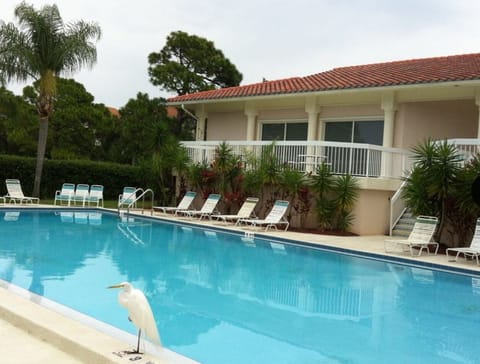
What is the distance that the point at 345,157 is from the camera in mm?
16453

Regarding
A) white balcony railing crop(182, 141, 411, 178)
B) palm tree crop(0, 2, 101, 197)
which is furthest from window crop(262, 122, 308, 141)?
palm tree crop(0, 2, 101, 197)

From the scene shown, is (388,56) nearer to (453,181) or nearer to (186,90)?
(186,90)

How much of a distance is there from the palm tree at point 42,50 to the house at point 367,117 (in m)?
4.94

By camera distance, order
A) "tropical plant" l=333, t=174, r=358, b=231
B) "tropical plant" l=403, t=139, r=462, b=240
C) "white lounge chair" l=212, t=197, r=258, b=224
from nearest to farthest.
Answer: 1. "tropical plant" l=403, t=139, r=462, b=240
2. "tropical plant" l=333, t=174, r=358, b=231
3. "white lounge chair" l=212, t=197, r=258, b=224

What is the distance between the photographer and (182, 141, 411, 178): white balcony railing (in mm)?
16172

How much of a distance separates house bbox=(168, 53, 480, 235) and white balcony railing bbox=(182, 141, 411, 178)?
0.11 feet

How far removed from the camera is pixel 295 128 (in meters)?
A: 21.4

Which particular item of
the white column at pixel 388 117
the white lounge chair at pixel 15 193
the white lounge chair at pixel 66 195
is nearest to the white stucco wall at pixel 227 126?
the white lounge chair at pixel 66 195

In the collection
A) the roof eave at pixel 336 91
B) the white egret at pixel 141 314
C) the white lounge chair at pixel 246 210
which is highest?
the roof eave at pixel 336 91

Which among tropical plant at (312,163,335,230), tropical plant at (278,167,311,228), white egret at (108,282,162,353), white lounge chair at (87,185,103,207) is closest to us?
white egret at (108,282,162,353)

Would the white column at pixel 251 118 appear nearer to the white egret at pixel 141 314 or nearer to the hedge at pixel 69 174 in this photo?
the hedge at pixel 69 174

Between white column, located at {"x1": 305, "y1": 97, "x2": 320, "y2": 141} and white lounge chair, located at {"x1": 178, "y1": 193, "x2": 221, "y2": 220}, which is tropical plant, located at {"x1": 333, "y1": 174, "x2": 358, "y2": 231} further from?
white lounge chair, located at {"x1": 178, "y1": 193, "x2": 221, "y2": 220}

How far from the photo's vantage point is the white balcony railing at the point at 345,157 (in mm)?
16172

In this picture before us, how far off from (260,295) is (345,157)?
9012mm
